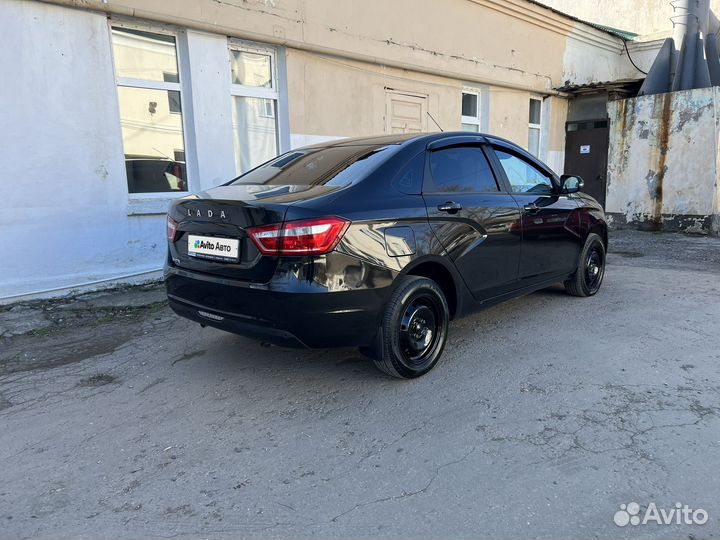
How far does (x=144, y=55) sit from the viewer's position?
20.4 ft

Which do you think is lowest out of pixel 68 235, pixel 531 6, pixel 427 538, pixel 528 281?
pixel 427 538

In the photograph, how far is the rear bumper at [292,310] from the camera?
9.48ft

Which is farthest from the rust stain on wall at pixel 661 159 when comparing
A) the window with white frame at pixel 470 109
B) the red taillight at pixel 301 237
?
the red taillight at pixel 301 237

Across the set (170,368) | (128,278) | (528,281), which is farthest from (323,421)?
(128,278)

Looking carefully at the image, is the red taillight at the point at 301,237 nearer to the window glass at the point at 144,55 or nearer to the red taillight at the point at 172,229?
the red taillight at the point at 172,229

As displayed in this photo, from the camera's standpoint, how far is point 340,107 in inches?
315

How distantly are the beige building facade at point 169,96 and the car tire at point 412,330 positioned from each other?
4.14m

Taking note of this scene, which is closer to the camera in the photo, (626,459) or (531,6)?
(626,459)

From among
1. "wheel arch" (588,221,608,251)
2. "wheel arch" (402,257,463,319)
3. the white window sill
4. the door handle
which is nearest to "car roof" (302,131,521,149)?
the door handle

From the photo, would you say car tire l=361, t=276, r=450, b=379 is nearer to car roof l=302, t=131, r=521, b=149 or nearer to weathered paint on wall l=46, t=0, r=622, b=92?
car roof l=302, t=131, r=521, b=149

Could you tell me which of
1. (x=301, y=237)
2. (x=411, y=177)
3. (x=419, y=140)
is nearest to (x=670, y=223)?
(x=419, y=140)

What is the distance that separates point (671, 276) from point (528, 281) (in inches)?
127

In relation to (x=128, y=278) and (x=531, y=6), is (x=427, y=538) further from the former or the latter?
(x=531, y=6)

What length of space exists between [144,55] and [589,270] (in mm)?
5867
